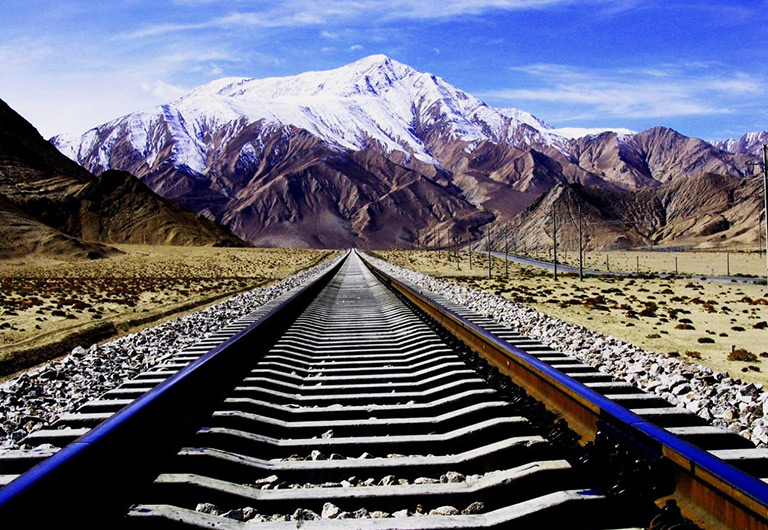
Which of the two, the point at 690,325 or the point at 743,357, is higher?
the point at 743,357

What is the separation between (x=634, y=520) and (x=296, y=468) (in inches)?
64.0

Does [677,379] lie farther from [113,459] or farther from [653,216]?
[653,216]

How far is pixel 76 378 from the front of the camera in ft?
23.3

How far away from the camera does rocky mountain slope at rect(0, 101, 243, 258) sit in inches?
3656

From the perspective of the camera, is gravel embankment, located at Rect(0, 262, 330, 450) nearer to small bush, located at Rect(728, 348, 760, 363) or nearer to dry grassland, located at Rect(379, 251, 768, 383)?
dry grassland, located at Rect(379, 251, 768, 383)

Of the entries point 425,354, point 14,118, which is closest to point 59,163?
point 14,118

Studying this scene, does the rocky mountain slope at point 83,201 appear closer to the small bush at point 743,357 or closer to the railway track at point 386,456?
the small bush at point 743,357

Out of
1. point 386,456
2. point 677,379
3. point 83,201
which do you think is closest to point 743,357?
point 677,379

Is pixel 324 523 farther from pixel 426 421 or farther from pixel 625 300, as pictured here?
pixel 625 300

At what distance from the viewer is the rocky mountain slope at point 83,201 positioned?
305ft

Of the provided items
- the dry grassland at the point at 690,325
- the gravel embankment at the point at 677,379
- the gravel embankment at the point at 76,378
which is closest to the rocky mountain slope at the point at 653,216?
the dry grassland at the point at 690,325

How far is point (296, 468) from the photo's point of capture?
11.2ft

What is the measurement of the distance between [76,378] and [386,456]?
184 inches

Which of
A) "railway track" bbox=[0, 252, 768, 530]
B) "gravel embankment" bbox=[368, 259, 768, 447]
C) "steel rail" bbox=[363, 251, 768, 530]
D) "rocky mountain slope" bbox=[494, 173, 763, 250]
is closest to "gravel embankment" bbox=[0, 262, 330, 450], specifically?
"railway track" bbox=[0, 252, 768, 530]
